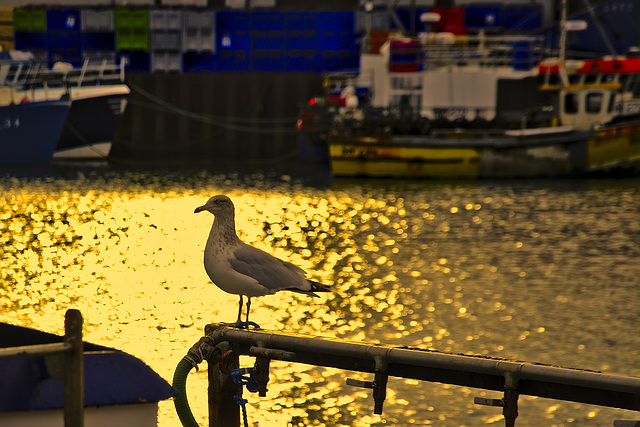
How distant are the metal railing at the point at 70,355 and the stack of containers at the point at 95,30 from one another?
56.5m

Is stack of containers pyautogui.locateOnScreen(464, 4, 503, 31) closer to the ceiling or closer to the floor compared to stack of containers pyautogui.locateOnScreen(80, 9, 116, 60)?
closer to the ceiling

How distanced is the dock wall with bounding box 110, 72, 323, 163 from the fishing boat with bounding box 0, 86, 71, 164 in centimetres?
532

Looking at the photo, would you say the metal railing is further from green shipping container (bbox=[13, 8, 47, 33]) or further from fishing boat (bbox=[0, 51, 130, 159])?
green shipping container (bbox=[13, 8, 47, 33])

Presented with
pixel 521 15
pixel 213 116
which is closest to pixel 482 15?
pixel 521 15

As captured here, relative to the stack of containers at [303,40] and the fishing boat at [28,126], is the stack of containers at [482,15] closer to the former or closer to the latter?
the stack of containers at [303,40]

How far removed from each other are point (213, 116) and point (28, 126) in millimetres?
10504

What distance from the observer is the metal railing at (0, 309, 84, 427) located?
15.4 feet

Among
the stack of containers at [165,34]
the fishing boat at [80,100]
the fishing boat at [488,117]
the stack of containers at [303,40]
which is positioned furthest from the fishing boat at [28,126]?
the stack of containers at [303,40]

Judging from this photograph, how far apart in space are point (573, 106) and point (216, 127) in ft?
69.2

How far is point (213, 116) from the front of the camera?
52.1m

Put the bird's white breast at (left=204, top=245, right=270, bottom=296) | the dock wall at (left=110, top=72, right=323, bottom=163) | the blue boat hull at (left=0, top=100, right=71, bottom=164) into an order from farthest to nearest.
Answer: the dock wall at (left=110, top=72, right=323, bottom=163), the blue boat hull at (left=0, top=100, right=71, bottom=164), the bird's white breast at (left=204, top=245, right=270, bottom=296)

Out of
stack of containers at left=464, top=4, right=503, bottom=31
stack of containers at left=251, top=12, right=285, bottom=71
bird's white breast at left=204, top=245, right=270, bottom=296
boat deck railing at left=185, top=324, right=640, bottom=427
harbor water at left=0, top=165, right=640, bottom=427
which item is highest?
stack of containers at left=464, top=4, right=503, bottom=31

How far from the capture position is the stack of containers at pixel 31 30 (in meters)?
61.8

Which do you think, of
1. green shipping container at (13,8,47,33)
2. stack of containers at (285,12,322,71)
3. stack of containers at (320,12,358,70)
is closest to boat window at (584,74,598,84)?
stack of containers at (320,12,358,70)
